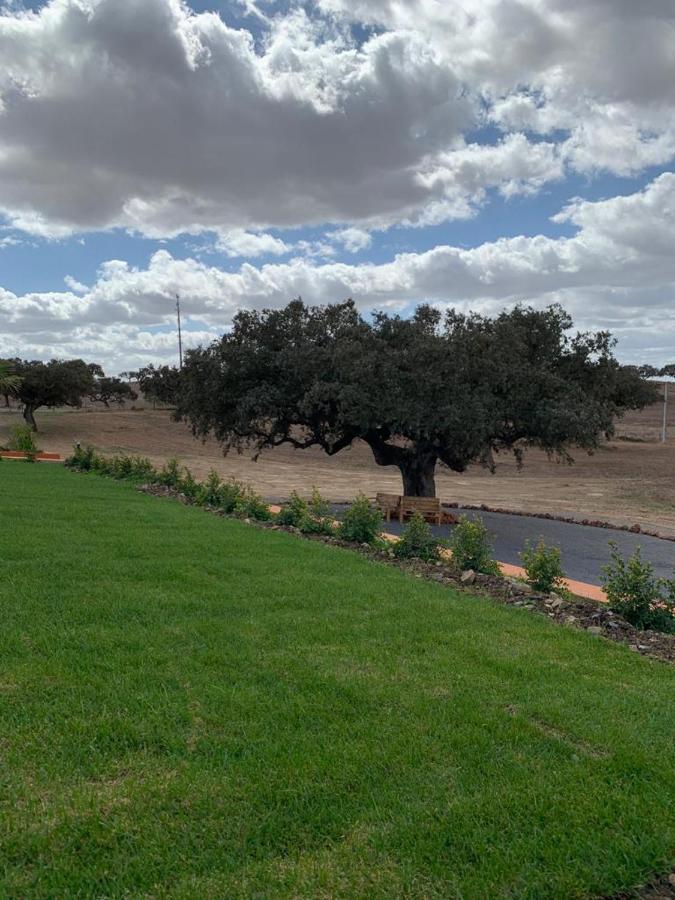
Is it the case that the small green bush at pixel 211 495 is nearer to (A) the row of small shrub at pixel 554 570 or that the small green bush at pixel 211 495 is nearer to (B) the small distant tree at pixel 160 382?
(A) the row of small shrub at pixel 554 570

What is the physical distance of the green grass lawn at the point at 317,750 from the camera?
2.56m

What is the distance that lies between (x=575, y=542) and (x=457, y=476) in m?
22.9

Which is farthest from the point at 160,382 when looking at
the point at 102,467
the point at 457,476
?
the point at 102,467

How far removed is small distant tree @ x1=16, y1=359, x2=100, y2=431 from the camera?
42188 mm

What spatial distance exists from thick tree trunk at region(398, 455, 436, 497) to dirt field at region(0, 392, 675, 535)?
3078 millimetres

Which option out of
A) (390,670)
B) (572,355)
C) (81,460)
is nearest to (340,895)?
(390,670)

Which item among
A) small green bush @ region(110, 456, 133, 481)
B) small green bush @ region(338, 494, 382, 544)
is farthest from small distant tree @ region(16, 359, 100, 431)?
small green bush @ region(338, 494, 382, 544)

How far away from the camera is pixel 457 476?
3650 cm

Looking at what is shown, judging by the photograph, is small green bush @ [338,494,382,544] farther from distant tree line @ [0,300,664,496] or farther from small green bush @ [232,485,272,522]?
distant tree line @ [0,300,664,496]

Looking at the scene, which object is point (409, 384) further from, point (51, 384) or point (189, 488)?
point (51, 384)

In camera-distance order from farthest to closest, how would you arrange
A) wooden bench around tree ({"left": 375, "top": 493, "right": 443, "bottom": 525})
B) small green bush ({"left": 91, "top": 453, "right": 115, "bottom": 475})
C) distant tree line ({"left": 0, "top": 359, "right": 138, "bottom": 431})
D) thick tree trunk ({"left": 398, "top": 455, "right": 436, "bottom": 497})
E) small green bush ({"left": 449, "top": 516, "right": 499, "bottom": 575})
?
distant tree line ({"left": 0, "top": 359, "right": 138, "bottom": 431}) → small green bush ({"left": 91, "top": 453, "right": 115, "bottom": 475}) → thick tree trunk ({"left": 398, "top": 455, "right": 436, "bottom": 497}) → wooden bench around tree ({"left": 375, "top": 493, "right": 443, "bottom": 525}) → small green bush ({"left": 449, "top": 516, "right": 499, "bottom": 575})

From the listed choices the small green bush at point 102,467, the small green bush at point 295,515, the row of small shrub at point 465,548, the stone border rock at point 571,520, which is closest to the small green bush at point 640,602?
the row of small shrub at point 465,548

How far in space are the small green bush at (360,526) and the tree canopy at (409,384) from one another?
18.7 ft

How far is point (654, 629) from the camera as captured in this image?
20.3 feet
